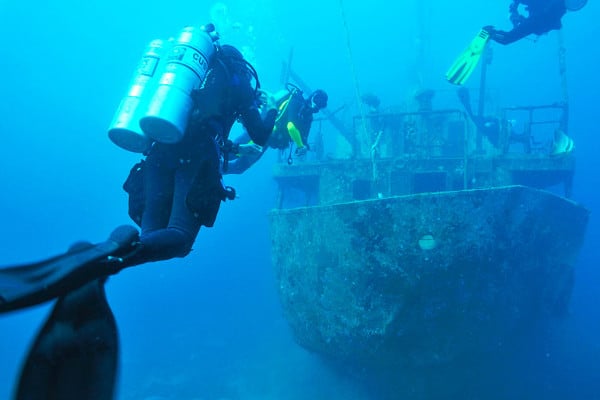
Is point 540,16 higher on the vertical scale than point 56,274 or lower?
higher

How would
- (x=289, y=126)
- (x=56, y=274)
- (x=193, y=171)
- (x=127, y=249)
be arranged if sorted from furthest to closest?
1. (x=289, y=126)
2. (x=193, y=171)
3. (x=127, y=249)
4. (x=56, y=274)

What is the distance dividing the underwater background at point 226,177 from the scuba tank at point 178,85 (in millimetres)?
1227

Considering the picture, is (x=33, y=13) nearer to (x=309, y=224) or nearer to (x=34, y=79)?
(x=34, y=79)

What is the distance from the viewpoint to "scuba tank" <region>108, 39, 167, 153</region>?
306 cm

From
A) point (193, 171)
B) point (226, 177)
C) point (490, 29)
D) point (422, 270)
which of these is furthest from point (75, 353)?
point (226, 177)

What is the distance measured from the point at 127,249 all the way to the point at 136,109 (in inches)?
59.2

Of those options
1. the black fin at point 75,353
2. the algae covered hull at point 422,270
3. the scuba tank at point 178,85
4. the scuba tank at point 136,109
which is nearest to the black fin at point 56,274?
the black fin at point 75,353

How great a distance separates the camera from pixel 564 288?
31.8 ft

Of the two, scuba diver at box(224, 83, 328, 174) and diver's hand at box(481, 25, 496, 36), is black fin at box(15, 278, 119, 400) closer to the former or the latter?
scuba diver at box(224, 83, 328, 174)

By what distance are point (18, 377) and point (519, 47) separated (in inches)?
3104

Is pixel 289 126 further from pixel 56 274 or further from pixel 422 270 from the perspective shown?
pixel 422 270

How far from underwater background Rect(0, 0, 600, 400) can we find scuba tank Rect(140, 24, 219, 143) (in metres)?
1.23

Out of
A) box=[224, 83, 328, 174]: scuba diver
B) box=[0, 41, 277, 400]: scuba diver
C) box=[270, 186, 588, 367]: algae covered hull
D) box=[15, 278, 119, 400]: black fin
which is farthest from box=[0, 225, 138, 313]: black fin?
box=[270, 186, 588, 367]: algae covered hull

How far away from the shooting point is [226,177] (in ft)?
170
